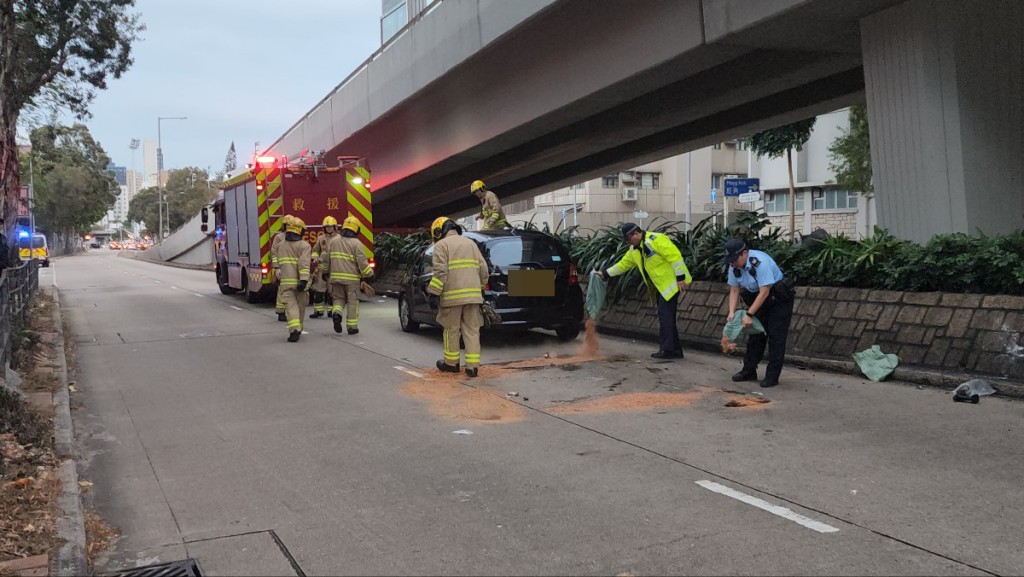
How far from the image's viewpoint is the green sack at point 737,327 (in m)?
8.31

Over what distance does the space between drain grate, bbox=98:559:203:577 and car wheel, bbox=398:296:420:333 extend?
8.88 metres

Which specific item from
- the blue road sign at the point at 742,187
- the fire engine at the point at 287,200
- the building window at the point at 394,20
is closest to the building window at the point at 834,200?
the blue road sign at the point at 742,187

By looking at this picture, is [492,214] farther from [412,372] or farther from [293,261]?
[412,372]

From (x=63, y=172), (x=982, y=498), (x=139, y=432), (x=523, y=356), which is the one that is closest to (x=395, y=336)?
(x=523, y=356)

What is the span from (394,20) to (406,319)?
47.2 ft

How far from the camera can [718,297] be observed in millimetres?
11078

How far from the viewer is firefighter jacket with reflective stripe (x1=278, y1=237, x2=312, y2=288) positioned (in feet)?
43.0

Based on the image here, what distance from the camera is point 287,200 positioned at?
57.9ft

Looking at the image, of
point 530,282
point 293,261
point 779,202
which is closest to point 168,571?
point 530,282

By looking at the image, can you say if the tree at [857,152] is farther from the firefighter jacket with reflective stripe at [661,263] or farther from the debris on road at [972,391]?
the debris on road at [972,391]

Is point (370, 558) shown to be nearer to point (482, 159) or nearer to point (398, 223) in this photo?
point (482, 159)

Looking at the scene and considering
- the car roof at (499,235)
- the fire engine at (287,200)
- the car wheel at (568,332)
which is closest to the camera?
the car roof at (499,235)

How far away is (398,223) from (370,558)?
2985 centimetres

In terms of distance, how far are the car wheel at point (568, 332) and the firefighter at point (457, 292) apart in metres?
2.75
